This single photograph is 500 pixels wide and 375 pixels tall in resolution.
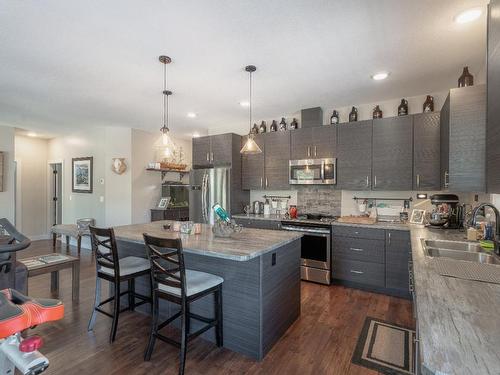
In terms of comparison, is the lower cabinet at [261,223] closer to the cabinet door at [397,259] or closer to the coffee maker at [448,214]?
the cabinet door at [397,259]

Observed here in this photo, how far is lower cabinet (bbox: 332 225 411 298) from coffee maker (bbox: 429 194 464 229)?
357 mm

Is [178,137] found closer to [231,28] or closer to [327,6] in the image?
[231,28]

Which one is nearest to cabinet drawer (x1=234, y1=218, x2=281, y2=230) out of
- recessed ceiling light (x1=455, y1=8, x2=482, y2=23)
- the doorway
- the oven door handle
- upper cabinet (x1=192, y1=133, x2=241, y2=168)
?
the oven door handle

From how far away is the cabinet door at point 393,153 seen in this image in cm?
352

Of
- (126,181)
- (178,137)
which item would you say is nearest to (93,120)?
(126,181)

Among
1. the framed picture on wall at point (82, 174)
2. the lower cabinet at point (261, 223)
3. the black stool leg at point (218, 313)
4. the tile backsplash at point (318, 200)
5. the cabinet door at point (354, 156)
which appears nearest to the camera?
the black stool leg at point (218, 313)

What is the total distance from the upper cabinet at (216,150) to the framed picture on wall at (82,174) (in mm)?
2507

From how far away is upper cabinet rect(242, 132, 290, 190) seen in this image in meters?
4.43

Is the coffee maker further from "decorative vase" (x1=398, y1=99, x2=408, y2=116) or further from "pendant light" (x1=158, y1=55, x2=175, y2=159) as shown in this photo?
"pendant light" (x1=158, y1=55, x2=175, y2=159)

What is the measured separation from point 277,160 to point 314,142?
2.23 ft

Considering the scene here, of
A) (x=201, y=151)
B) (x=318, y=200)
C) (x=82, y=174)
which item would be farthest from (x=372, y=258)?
(x=82, y=174)

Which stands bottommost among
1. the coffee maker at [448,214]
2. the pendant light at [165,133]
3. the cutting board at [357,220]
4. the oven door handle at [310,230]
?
the oven door handle at [310,230]

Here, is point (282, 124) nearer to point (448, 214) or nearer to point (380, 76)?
point (380, 76)

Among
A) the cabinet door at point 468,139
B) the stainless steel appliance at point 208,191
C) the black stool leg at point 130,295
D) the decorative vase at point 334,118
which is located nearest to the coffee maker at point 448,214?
the cabinet door at point 468,139
